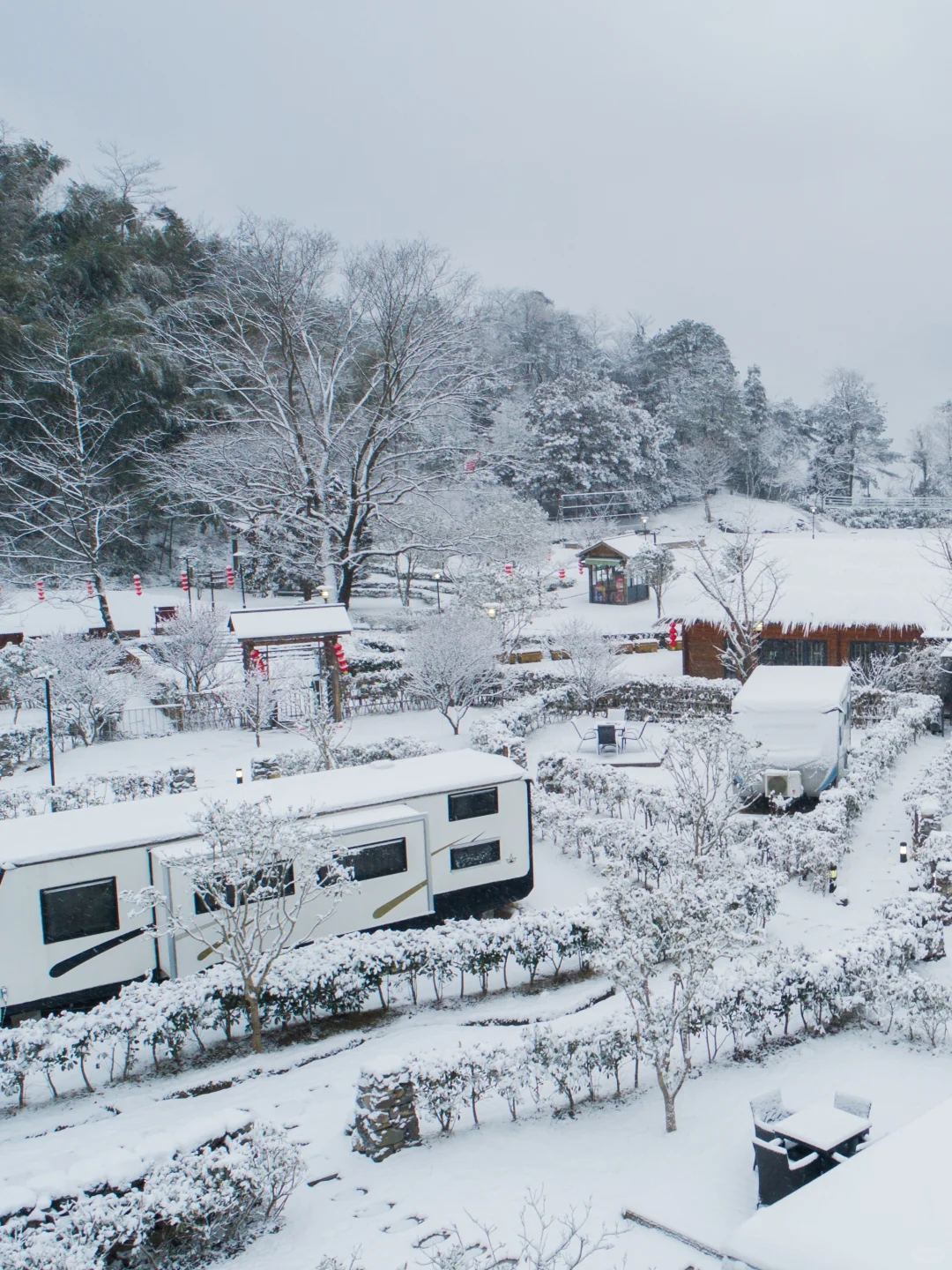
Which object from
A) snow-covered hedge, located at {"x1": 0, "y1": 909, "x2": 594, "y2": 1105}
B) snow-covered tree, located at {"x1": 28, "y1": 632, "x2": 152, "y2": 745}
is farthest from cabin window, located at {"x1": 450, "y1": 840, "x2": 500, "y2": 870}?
snow-covered tree, located at {"x1": 28, "y1": 632, "x2": 152, "y2": 745}

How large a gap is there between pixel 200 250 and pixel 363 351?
1137cm

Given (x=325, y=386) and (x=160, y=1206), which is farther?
(x=325, y=386)

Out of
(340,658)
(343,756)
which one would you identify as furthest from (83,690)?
(343,756)

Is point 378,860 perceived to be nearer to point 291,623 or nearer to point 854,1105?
point 854,1105

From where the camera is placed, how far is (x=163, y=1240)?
7047 millimetres

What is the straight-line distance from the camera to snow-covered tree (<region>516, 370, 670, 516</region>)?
182 ft

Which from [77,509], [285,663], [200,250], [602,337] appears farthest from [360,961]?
[602,337]

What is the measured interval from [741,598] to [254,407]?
17733 mm

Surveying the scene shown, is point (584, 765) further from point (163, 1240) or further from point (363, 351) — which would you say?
point (363, 351)

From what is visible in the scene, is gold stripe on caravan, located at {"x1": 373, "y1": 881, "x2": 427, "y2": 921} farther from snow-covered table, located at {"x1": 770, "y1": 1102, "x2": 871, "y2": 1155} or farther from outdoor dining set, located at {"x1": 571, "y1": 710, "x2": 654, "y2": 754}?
outdoor dining set, located at {"x1": 571, "y1": 710, "x2": 654, "y2": 754}

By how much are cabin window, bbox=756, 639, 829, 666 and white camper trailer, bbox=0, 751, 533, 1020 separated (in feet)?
53.6

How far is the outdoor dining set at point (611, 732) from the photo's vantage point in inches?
840

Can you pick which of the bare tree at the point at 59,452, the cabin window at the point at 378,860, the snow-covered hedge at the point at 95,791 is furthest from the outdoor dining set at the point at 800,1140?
the bare tree at the point at 59,452

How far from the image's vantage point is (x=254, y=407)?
32.9 metres
